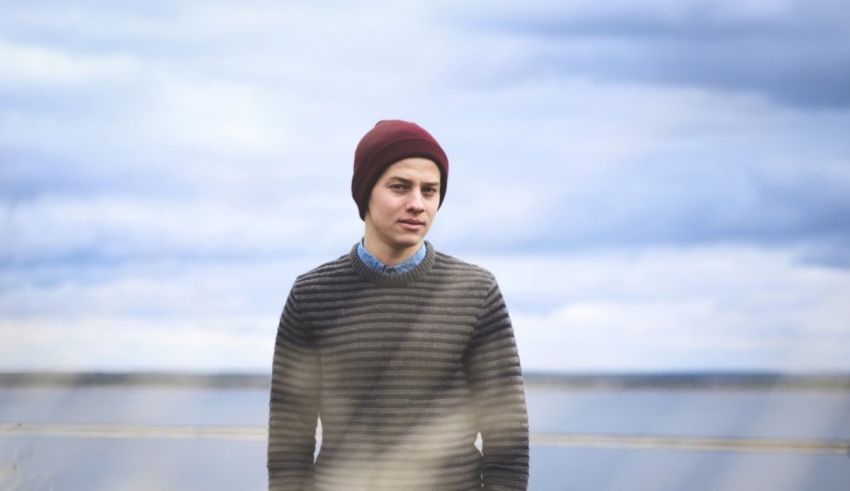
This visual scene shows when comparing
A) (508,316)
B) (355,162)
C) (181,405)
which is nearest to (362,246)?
(355,162)

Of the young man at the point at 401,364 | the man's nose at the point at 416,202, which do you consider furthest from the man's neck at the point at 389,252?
the man's nose at the point at 416,202

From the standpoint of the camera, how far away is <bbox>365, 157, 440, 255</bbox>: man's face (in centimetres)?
230

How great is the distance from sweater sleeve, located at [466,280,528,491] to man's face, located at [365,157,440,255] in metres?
0.21

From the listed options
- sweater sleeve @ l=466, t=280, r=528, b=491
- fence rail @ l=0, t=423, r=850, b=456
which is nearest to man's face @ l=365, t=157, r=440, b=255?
sweater sleeve @ l=466, t=280, r=528, b=491

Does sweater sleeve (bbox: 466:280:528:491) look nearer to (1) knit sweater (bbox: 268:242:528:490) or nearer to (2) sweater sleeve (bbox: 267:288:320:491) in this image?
(1) knit sweater (bbox: 268:242:528:490)

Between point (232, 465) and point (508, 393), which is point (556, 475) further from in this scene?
point (508, 393)

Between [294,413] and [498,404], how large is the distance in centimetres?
39

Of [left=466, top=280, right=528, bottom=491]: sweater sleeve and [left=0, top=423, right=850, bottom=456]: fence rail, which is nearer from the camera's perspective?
[left=466, top=280, right=528, bottom=491]: sweater sleeve

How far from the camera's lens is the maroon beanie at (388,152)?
90.8 inches

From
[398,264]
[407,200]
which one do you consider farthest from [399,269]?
[407,200]

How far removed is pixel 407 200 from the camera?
2.30 meters

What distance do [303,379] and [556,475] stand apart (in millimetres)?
3688

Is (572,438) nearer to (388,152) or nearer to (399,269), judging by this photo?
(399,269)

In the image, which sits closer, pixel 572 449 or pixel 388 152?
pixel 388 152
